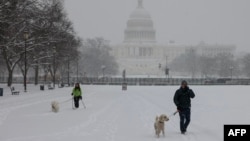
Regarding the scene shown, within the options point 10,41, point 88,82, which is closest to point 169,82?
point 88,82

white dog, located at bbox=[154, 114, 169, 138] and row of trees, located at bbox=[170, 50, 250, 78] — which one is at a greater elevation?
row of trees, located at bbox=[170, 50, 250, 78]

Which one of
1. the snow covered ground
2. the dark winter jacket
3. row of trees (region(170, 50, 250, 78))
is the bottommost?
the snow covered ground

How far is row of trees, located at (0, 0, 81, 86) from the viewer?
139ft

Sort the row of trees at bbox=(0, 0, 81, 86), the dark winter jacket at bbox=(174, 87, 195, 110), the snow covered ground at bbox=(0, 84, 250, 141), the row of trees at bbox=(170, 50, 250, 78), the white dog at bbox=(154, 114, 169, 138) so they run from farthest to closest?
the row of trees at bbox=(170, 50, 250, 78) → the row of trees at bbox=(0, 0, 81, 86) → the dark winter jacket at bbox=(174, 87, 195, 110) → the snow covered ground at bbox=(0, 84, 250, 141) → the white dog at bbox=(154, 114, 169, 138)

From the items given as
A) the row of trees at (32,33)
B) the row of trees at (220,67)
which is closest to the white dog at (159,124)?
the row of trees at (32,33)

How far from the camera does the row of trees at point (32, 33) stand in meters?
42.3

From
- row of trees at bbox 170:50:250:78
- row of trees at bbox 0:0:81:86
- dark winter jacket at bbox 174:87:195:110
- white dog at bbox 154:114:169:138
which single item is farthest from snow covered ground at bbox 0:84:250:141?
row of trees at bbox 170:50:250:78

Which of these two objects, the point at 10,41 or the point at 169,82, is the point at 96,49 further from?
the point at 10,41

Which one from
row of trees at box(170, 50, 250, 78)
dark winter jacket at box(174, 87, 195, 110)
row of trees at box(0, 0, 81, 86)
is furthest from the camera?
row of trees at box(170, 50, 250, 78)

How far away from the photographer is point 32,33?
55.1 meters

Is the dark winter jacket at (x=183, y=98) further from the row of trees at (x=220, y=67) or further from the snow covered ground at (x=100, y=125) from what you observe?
the row of trees at (x=220, y=67)

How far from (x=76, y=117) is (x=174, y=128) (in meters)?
5.80

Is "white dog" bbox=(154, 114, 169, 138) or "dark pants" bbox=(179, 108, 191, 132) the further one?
"dark pants" bbox=(179, 108, 191, 132)

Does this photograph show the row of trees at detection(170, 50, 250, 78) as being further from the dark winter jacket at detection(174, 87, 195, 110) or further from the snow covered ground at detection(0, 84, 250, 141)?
the dark winter jacket at detection(174, 87, 195, 110)
